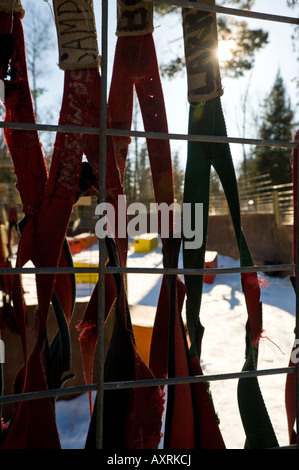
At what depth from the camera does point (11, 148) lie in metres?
0.72

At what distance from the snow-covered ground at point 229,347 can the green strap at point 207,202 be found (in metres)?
0.12

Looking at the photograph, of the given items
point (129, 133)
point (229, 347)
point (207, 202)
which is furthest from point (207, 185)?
point (229, 347)

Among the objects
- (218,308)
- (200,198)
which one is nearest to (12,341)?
(200,198)

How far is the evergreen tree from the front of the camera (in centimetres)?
1630

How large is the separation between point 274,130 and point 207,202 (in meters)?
19.6

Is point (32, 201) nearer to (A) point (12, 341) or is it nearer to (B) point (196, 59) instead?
(B) point (196, 59)

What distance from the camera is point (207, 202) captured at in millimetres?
767

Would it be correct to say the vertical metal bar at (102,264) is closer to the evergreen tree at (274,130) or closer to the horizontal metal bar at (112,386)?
the horizontal metal bar at (112,386)

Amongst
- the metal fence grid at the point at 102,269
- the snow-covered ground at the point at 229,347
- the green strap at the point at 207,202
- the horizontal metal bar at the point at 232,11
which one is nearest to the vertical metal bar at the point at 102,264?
the metal fence grid at the point at 102,269

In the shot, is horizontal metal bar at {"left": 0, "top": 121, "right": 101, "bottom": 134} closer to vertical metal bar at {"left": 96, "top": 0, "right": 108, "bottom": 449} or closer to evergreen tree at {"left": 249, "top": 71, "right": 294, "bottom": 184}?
vertical metal bar at {"left": 96, "top": 0, "right": 108, "bottom": 449}

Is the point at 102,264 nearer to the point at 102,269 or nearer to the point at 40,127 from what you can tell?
the point at 102,269

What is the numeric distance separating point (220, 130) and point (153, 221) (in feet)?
0.81

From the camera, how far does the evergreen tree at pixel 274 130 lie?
16295 mm

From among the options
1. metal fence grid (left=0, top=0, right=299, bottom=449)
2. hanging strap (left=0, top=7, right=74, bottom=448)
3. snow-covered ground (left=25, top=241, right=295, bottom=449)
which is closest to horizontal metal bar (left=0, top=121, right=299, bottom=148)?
metal fence grid (left=0, top=0, right=299, bottom=449)
